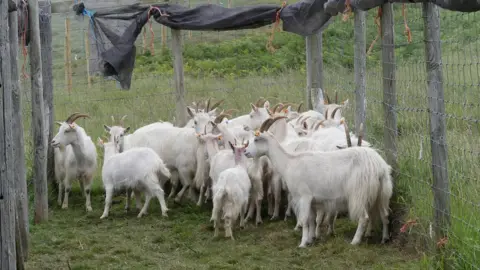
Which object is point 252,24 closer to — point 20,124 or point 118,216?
point 118,216

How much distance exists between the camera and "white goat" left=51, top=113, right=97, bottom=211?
10000 mm

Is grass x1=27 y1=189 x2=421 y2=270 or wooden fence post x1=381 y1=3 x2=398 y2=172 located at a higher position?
wooden fence post x1=381 y1=3 x2=398 y2=172

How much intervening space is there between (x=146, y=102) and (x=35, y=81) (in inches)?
242

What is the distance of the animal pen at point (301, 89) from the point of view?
5789 millimetres

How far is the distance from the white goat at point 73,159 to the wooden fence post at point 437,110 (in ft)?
17.6

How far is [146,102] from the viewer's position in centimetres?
1509

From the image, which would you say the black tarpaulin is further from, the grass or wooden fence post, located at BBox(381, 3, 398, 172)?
wooden fence post, located at BBox(381, 3, 398, 172)

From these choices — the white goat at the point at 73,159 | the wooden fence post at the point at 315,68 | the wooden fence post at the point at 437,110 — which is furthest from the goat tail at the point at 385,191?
the wooden fence post at the point at 315,68

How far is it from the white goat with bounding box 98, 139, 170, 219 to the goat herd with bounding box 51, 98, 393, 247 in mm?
12

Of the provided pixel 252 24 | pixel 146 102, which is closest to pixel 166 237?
pixel 252 24

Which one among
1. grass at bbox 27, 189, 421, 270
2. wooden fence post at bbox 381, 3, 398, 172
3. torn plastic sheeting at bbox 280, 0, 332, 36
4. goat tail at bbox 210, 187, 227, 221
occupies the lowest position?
grass at bbox 27, 189, 421, 270

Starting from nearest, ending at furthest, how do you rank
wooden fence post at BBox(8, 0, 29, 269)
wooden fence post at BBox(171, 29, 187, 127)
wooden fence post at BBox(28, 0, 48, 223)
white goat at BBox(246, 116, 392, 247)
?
wooden fence post at BBox(8, 0, 29, 269) → white goat at BBox(246, 116, 392, 247) → wooden fence post at BBox(28, 0, 48, 223) → wooden fence post at BBox(171, 29, 187, 127)

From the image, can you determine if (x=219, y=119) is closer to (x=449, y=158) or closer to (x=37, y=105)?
(x=37, y=105)

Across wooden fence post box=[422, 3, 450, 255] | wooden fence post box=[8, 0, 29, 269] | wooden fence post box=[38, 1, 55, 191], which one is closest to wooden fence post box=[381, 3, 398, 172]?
wooden fence post box=[422, 3, 450, 255]
